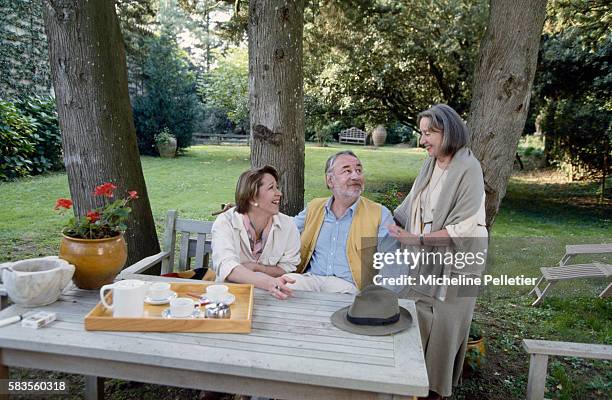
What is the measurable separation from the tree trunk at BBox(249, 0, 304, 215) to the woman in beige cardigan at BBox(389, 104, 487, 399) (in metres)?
1.07

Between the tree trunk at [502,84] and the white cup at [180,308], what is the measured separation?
7.58ft

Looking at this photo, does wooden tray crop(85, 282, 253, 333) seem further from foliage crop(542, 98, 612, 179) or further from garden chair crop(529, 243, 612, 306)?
foliage crop(542, 98, 612, 179)

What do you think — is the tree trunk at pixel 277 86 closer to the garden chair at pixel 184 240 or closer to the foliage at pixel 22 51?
the garden chair at pixel 184 240

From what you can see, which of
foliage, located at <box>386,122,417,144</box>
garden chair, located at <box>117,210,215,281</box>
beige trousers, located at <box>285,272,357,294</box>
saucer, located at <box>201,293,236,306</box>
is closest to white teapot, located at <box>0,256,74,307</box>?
saucer, located at <box>201,293,236,306</box>

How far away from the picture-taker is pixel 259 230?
2.94 metres

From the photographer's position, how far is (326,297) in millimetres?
2434

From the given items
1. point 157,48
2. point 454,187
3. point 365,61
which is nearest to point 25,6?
point 157,48

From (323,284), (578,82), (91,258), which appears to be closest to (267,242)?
(323,284)

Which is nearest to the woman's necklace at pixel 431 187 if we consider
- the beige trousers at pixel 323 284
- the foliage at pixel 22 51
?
the beige trousers at pixel 323 284

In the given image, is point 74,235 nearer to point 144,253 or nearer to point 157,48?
point 144,253

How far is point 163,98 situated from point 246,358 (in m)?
15.4

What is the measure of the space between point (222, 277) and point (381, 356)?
1140 mm

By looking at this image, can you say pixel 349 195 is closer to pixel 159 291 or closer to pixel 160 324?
pixel 159 291

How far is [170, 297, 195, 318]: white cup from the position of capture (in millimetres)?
1983
